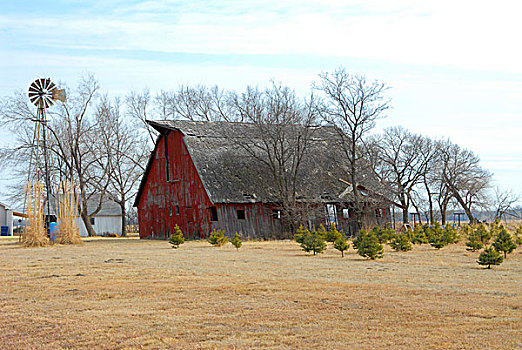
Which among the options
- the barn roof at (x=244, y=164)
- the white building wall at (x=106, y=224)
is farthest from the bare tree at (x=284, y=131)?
the white building wall at (x=106, y=224)

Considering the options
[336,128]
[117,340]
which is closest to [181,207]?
[336,128]

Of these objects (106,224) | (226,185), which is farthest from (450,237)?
(106,224)

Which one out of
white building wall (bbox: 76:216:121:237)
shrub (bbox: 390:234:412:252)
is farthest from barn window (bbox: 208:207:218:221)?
white building wall (bbox: 76:216:121:237)

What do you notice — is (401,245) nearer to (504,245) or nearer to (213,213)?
(504,245)

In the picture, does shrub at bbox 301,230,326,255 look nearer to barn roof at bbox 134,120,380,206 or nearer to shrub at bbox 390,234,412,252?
shrub at bbox 390,234,412,252

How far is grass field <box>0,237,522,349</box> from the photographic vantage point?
849 cm

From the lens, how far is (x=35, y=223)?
31.5m

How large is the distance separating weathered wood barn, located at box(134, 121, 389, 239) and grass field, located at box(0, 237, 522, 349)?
71.0 feet

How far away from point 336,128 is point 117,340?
3131 centimetres

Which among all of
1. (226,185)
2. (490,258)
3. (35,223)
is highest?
(226,185)

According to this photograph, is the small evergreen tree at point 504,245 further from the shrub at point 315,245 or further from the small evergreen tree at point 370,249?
the shrub at point 315,245

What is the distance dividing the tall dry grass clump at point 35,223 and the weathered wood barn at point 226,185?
35.0ft

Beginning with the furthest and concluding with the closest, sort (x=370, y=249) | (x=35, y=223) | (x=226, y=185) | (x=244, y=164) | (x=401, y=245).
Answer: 1. (x=244, y=164)
2. (x=226, y=185)
3. (x=35, y=223)
4. (x=401, y=245)
5. (x=370, y=249)

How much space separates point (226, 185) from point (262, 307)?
29.6m
